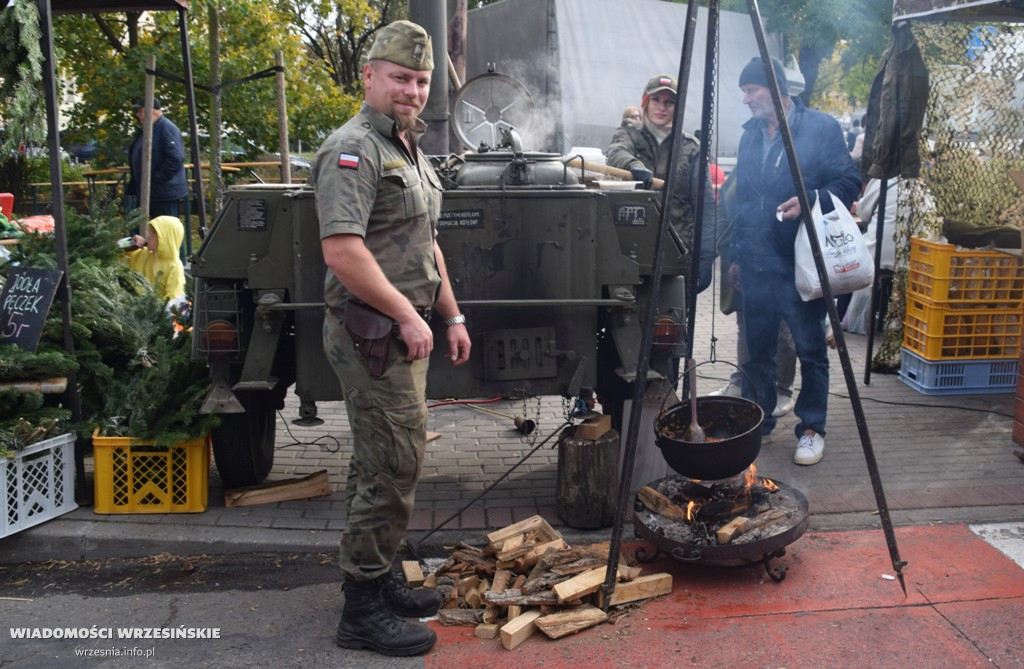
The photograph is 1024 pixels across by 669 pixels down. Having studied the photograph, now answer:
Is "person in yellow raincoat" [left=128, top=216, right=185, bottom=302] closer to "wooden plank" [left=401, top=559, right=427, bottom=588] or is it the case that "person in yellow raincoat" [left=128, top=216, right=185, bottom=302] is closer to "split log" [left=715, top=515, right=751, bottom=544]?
"wooden plank" [left=401, top=559, right=427, bottom=588]

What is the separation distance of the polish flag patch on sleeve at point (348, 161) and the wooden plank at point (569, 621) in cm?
185

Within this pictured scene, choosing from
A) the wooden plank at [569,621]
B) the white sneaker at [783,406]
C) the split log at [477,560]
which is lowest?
Result: the wooden plank at [569,621]

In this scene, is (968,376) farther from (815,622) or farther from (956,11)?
(815,622)

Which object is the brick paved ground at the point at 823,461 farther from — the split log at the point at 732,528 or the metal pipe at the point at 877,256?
the split log at the point at 732,528

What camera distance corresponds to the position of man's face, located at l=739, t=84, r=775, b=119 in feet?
19.0

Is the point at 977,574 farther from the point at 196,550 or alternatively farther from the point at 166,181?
the point at 166,181

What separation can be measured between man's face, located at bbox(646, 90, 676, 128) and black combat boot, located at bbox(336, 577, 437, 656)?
393cm

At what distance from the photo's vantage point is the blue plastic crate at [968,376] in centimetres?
738

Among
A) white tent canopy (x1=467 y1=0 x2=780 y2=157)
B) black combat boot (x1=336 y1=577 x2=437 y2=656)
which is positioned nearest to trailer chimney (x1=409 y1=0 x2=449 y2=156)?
black combat boot (x1=336 y1=577 x2=437 y2=656)

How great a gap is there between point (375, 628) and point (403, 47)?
212 centimetres

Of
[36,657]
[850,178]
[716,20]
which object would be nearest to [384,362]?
[36,657]

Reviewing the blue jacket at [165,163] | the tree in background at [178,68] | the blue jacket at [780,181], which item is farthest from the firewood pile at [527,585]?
the tree in background at [178,68]

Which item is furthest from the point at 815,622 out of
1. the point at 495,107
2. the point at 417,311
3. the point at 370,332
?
the point at 495,107

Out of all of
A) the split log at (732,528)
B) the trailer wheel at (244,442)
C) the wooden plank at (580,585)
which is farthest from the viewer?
the trailer wheel at (244,442)
